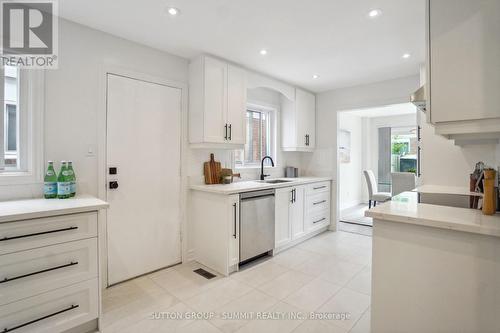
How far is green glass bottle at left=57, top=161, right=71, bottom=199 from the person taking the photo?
76.1 inches

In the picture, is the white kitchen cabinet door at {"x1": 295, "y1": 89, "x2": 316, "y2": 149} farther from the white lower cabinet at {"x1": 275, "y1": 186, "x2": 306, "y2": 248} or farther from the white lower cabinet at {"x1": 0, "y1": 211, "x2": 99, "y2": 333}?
the white lower cabinet at {"x1": 0, "y1": 211, "x2": 99, "y2": 333}

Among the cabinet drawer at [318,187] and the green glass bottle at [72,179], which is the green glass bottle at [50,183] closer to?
the green glass bottle at [72,179]

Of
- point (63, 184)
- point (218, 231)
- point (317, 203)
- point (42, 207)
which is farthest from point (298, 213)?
point (42, 207)

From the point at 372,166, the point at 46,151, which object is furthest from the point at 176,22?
the point at 372,166

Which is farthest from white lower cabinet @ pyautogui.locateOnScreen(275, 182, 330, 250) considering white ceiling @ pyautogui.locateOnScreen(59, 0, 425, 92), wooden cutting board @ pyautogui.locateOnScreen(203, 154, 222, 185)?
white ceiling @ pyautogui.locateOnScreen(59, 0, 425, 92)

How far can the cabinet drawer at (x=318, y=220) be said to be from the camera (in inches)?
150

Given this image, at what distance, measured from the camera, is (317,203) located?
400cm

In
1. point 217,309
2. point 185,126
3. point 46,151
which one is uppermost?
point 185,126

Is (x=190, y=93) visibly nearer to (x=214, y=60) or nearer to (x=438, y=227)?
(x=214, y=60)

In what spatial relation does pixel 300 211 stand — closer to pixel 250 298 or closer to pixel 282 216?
pixel 282 216

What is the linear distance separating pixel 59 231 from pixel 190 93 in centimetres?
195

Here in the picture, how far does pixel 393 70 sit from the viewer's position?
338 cm

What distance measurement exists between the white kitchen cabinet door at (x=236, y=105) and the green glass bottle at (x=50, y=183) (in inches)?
67.9

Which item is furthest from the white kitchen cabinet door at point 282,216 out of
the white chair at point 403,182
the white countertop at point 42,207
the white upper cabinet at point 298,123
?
the white chair at point 403,182
